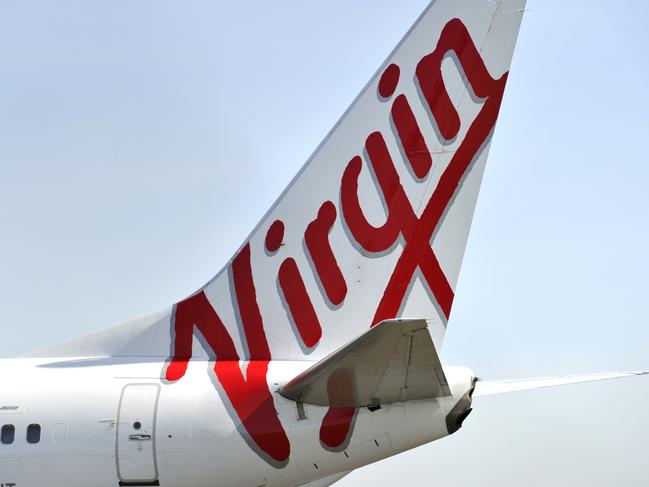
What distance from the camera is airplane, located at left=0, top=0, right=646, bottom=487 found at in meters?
13.7

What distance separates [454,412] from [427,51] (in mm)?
5066

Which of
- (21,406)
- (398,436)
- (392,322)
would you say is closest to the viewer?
(392,322)

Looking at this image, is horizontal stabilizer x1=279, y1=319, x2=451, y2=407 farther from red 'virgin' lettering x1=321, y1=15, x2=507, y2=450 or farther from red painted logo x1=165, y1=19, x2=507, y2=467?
red 'virgin' lettering x1=321, y1=15, x2=507, y2=450

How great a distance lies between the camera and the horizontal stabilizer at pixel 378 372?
11531 mm

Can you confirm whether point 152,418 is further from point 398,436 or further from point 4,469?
point 398,436

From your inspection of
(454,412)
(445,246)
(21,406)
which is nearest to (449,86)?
(445,246)

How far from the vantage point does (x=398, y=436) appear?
44.7ft

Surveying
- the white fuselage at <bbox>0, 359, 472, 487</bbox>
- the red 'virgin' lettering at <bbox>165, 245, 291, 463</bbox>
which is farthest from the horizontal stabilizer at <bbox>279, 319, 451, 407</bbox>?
the red 'virgin' lettering at <bbox>165, 245, 291, 463</bbox>

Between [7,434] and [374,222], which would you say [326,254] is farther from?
[7,434]

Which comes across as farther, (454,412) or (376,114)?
(376,114)

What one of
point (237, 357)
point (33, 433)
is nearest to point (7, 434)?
point (33, 433)

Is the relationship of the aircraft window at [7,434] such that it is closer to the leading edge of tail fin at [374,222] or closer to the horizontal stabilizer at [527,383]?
the leading edge of tail fin at [374,222]

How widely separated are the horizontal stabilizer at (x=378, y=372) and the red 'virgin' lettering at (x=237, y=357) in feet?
1.32

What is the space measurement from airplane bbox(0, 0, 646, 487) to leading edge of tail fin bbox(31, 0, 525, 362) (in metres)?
0.02
